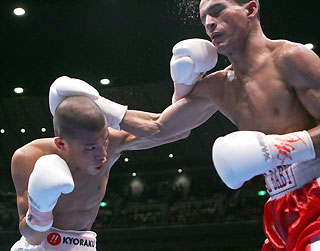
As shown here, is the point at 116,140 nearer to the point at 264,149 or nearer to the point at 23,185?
the point at 23,185

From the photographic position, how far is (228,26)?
217 cm

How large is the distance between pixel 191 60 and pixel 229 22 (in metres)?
0.26

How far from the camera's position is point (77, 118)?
2.08 m

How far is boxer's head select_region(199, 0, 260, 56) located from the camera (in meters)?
2.17

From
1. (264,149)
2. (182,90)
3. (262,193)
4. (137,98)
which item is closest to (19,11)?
(137,98)

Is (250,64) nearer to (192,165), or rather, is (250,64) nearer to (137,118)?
(137,118)

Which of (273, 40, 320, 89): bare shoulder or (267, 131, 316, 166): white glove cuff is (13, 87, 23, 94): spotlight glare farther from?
(267, 131, 316, 166): white glove cuff

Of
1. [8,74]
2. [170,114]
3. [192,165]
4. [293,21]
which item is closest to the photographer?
[170,114]

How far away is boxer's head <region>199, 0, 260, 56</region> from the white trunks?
1.26 metres

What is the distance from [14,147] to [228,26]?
11.7 meters

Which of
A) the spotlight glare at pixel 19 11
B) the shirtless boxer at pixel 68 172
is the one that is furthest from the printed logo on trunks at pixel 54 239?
the spotlight glare at pixel 19 11

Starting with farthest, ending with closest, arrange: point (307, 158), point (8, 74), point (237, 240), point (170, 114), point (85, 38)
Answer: point (237, 240) → point (8, 74) → point (85, 38) → point (170, 114) → point (307, 158)

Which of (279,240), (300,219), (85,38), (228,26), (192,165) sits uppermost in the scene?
(228,26)

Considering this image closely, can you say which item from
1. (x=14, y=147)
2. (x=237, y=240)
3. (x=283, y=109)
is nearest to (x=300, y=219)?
(x=283, y=109)
